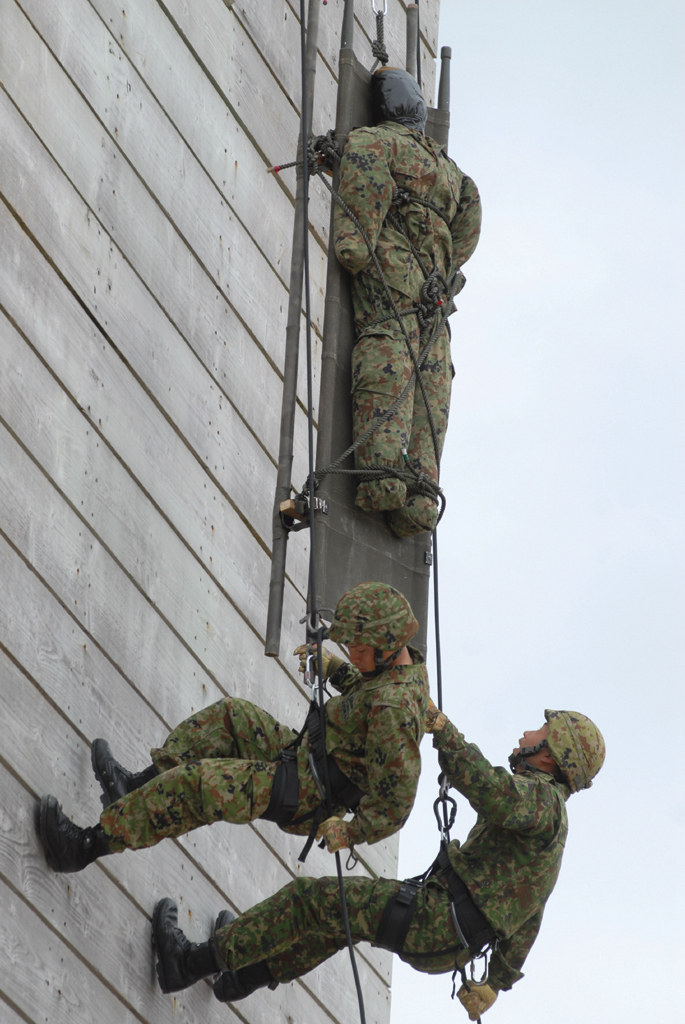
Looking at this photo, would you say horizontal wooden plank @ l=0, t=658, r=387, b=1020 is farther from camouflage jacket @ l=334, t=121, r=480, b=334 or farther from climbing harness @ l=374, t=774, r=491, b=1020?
camouflage jacket @ l=334, t=121, r=480, b=334

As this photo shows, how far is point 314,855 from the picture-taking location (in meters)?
6.49

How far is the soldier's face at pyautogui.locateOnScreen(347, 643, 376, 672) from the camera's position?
5.10 metres

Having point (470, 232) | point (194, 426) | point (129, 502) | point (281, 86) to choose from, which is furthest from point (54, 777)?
point (281, 86)

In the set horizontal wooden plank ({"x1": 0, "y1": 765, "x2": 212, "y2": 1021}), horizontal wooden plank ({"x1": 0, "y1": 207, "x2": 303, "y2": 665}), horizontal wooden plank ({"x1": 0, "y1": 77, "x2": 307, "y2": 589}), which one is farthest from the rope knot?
horizontal wooden plank ({"x1": 0, "y1": 765, "x2": 212, "y2": 1021})

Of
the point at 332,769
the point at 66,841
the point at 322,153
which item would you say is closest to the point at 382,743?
the point at 332,769

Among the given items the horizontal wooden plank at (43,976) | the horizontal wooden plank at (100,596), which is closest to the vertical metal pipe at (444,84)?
the horizontal wooden plank at (100,596)

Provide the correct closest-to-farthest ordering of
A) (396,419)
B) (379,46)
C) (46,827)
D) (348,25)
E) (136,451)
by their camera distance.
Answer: (46,827), (136,451), (396,419), (348,25), (379,46)

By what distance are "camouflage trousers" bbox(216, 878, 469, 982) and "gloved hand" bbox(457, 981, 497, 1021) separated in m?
0.10

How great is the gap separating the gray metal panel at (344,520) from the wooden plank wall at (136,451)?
44 cm

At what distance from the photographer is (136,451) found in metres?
5.79

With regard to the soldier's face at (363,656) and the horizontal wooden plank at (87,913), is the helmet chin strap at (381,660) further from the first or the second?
the horizontal wooden plank at (87,913)

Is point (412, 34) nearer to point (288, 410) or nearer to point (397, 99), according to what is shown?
point (397, 99)

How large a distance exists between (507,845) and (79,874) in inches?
50.7

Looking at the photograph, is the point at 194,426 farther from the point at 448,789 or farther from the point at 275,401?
the point at 448,789
